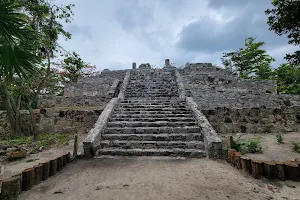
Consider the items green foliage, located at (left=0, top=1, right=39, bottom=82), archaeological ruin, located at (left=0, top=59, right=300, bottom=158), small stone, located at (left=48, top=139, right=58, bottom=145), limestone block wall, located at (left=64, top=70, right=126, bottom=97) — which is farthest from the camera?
limestone block wall, located at (left=64, top=70, right=126, bottom=97)

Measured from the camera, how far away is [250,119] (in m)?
5.83

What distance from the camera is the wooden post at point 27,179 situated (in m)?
2.38

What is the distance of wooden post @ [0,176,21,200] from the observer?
2.05 metres

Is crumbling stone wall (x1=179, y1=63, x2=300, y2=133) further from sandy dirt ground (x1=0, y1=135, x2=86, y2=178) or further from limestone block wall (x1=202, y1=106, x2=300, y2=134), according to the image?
sandy dirt ground (x1=0, y1=135, x2=86, y2=178)

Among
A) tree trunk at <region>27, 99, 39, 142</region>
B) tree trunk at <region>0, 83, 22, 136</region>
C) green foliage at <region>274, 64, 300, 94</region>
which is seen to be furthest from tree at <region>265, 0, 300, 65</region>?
green foliage at <region>274, 64, 300, 94</region>

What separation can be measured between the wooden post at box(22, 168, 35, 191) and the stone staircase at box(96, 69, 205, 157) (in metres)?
1.46

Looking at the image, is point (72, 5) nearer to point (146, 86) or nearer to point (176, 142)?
point (146, 86)

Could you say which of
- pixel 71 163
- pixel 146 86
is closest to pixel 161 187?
pixel 71 163

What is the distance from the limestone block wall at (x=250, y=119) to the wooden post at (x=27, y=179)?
4.89 metres

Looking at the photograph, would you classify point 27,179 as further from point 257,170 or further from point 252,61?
point 252,61

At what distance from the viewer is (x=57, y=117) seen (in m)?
6.37

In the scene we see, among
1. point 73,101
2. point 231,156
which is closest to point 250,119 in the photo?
point 231,156

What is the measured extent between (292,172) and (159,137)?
2.46 metres

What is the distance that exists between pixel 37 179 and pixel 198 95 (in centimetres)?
A: 750
